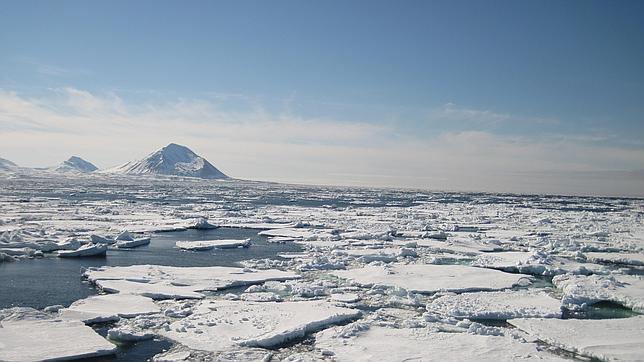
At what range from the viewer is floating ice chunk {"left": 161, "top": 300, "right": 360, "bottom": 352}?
8406mm

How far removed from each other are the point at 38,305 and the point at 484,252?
15.9m

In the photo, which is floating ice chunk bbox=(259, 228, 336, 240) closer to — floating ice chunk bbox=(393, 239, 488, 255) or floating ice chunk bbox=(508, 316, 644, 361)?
floating ice chunk bbox=(393, 239, 488, 255)

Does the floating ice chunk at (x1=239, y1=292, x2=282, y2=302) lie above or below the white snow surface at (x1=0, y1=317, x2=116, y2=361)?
below

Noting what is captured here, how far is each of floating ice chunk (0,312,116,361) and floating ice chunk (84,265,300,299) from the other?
2.93 meters

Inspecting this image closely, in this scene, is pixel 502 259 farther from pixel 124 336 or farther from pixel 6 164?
pixel 6 164

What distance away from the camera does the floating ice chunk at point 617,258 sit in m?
18.2

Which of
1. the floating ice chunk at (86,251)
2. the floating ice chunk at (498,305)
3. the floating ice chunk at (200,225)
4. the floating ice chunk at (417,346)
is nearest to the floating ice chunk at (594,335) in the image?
the floating ice chunk at (498,305)

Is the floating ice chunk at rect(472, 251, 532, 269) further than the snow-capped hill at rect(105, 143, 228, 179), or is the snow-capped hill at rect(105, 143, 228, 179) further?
the snow-capped hill at rect(105, 143, 228, 179)

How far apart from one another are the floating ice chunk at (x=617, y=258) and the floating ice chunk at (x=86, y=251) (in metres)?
18.0

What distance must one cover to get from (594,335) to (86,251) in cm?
1530

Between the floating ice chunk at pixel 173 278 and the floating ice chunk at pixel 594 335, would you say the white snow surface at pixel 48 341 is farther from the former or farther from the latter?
the floating ice chunk at pixel 594 335

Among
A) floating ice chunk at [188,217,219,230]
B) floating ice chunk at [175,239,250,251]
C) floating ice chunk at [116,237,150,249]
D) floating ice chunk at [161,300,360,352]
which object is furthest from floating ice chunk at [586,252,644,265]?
floating ice chunk at [188,217,219,230]

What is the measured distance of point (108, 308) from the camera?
33.1 ft

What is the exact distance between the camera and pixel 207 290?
1241 centimetres
